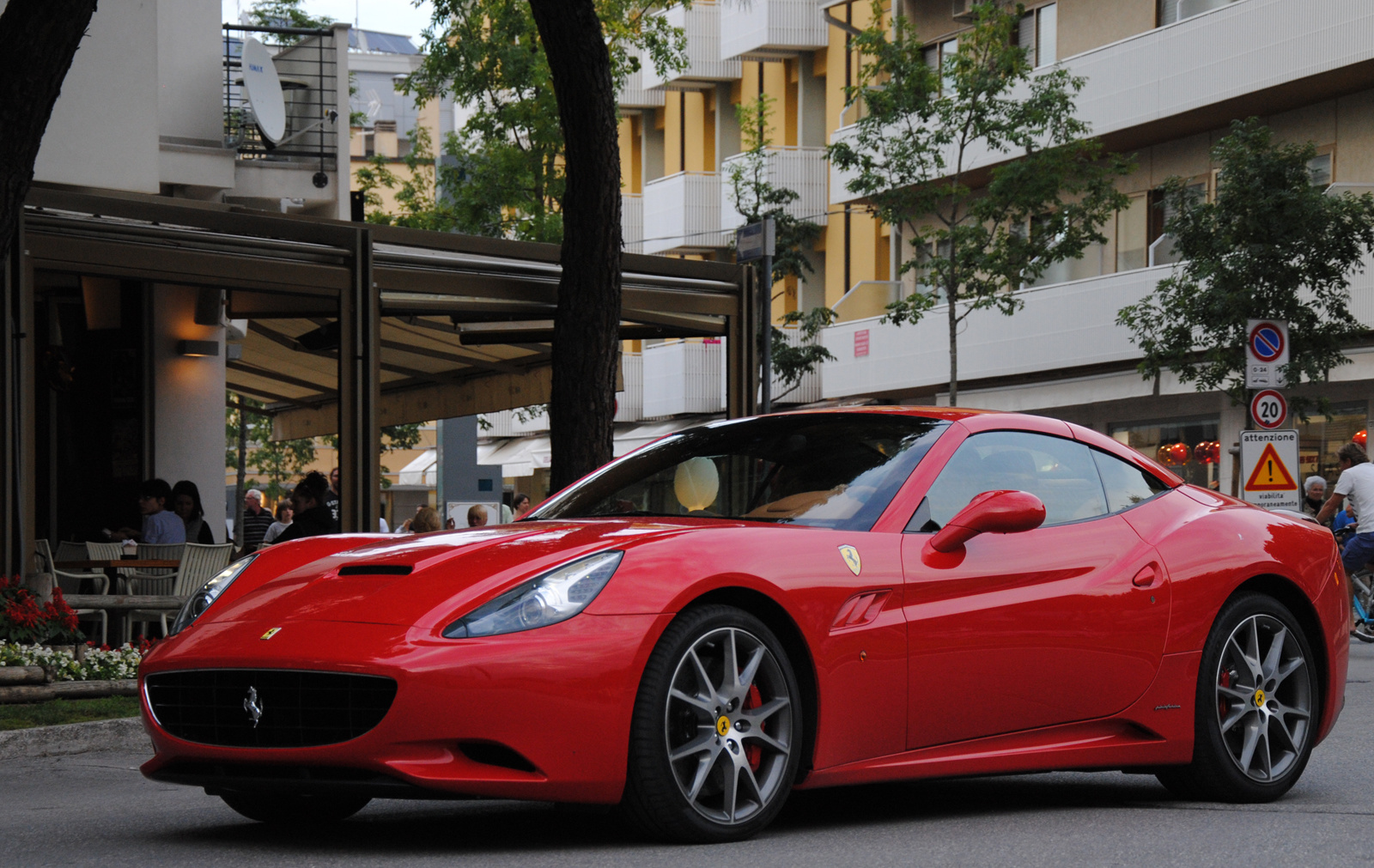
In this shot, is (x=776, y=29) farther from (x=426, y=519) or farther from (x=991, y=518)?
(x=991, y=518)

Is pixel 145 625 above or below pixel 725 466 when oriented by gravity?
below

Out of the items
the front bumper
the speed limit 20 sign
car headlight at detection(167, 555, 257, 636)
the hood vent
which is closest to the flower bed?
car headlight at detection(167, 555, 257, 636)

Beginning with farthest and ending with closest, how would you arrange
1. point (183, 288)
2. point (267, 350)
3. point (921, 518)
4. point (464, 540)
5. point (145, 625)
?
point (267, 350), point (183, 288), point (145, 625), point (921, 518), point (464, 540)

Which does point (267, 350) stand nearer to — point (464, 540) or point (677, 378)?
point (464, 540)

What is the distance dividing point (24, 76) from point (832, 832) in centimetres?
541

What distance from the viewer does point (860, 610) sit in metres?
5.73

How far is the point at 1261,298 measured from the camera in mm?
21953

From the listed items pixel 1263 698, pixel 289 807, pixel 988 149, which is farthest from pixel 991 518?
pixel 988 149

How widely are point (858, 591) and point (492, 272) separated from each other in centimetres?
921

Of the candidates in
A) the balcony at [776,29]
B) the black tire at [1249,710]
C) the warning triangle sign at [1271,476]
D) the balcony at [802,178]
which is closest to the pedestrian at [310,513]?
the black tire at [1249,710]

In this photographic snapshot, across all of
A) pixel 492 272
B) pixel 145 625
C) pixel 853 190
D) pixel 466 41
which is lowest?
pixel 145 625

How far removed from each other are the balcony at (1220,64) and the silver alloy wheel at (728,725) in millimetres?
22020

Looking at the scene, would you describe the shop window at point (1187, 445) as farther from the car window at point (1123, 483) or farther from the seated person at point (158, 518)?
the car window at point (1123, 483)

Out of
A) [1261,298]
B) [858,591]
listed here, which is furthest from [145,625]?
[1261,298]
